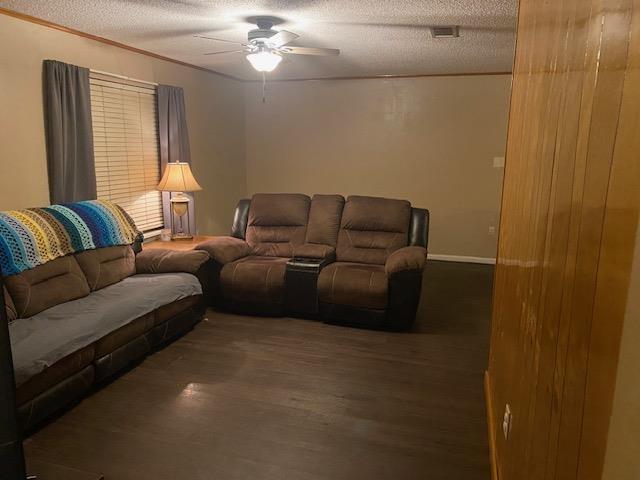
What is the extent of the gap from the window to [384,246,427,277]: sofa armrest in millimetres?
2490

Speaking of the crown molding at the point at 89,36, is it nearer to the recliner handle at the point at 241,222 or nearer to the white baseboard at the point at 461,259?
the recliner handle at the point at 241,222

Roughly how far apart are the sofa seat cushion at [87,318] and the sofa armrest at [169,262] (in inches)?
3.2

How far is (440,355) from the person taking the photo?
3457 millimetres

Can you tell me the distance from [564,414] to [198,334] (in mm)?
3271

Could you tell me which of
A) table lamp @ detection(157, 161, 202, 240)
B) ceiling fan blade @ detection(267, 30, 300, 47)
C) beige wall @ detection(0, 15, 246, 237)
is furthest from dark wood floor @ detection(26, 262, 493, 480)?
ceiling fan blade @ detection(267, 30, 300, 47)

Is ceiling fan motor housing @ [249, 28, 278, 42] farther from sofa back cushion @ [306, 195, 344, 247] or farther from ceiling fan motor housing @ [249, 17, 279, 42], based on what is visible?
sofa back cushion @ [306, 195, 344, 247]

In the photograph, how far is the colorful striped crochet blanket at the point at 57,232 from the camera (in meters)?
2.91

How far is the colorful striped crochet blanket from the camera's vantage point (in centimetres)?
291

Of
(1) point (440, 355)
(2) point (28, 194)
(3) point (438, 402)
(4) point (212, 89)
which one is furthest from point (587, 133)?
(4) point (212, 89)

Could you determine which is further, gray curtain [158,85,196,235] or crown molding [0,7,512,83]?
gray curtain [158,85,196,235]

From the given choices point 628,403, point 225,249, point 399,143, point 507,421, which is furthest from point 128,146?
point 628,403

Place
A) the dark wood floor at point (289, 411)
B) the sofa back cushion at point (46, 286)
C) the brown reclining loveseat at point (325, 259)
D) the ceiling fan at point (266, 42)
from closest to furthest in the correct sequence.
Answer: the dark wood floor at point (289, 411), the sofa back cushion at point (46, 286), the ceiling fan at point (266, 42), the brown reclining loveseat at point (325, 259)

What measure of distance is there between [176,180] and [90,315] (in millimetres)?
1846

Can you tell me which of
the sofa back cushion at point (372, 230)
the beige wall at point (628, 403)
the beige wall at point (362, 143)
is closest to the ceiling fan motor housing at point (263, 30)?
the sofa back cushion at point (372, 230)
